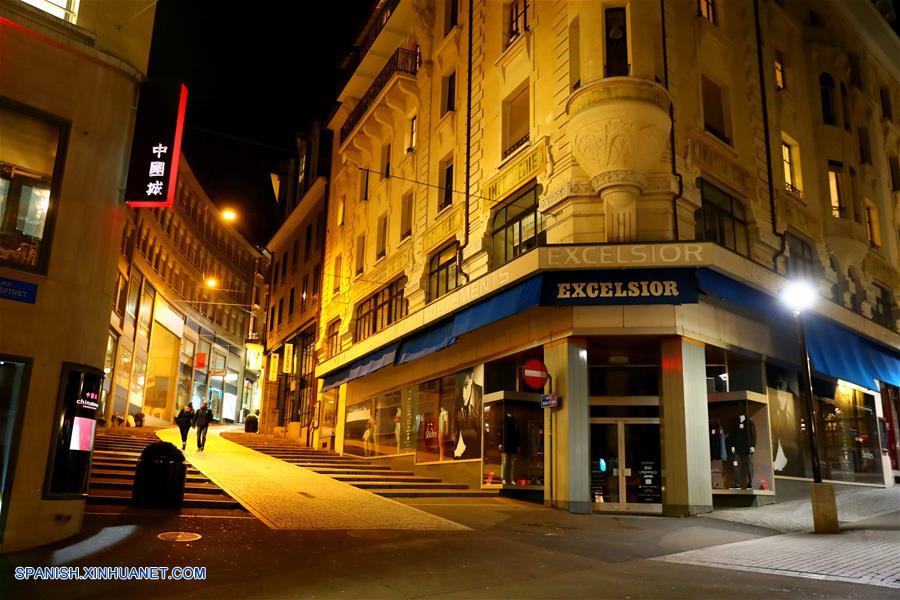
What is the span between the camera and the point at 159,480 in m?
12.3

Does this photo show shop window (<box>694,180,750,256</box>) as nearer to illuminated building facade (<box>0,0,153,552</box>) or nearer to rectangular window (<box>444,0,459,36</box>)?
rectangular window (<box>444,0,459,36</box>)

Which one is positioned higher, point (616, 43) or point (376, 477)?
point (616, 43)

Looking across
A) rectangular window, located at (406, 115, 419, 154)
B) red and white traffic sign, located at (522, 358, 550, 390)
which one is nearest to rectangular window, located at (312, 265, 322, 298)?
rectangular window, located at (406, 115, 419, 154)

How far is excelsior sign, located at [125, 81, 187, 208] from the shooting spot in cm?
1141

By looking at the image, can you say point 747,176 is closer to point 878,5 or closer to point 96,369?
point 96,369

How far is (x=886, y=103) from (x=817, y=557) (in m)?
25.8

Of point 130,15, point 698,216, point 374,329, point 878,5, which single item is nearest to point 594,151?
point 698,216

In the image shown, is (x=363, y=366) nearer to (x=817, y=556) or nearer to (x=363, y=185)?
(x=363, y=185)

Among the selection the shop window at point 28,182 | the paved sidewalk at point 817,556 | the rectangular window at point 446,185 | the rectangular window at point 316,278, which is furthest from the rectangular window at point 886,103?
the shop window at point 28,182

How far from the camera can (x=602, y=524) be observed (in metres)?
13.3

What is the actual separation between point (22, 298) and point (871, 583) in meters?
11.3

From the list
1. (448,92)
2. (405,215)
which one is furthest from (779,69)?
(405,215)

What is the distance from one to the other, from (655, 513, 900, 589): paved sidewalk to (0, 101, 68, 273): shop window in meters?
10.0

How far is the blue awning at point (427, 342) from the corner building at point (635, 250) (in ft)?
0.48
